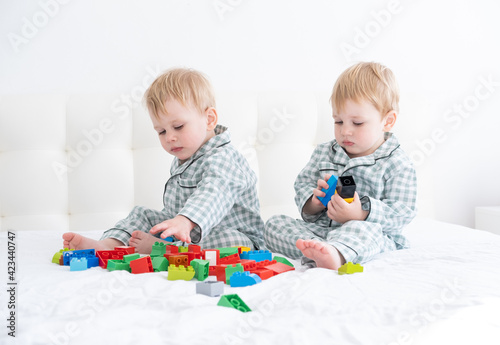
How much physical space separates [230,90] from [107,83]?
0.49m

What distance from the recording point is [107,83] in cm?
204

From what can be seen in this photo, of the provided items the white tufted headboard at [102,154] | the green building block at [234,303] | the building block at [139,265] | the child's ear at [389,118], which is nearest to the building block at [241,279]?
the green building block at [234,303]

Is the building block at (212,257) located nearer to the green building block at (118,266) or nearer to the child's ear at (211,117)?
the green building block at (118,266)

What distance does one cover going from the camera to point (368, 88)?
1443 millimetres

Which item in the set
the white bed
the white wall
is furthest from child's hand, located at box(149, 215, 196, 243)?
the white wall

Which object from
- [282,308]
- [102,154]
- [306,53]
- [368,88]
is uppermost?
[306,53]

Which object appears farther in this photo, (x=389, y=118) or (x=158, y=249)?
(x=389, y=118)

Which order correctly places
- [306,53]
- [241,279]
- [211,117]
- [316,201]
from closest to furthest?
[241,279]
[316,201]
[211,117]
[306,53]

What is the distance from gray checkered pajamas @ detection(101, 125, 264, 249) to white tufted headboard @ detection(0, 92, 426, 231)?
0.29m

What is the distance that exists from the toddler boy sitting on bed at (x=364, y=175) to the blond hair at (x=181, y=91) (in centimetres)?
38

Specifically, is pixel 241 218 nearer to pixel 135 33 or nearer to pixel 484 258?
pixel 484 258

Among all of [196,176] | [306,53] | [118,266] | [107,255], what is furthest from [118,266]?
[306,53]

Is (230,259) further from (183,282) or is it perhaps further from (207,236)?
(207,236)

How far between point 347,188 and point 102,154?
0.95m
